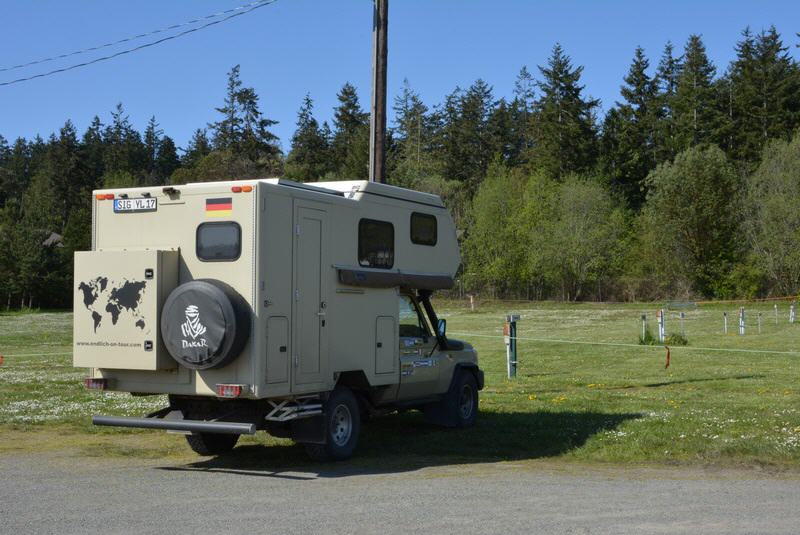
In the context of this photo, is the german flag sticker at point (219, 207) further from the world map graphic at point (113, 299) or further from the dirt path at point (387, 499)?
the dirt path at point (387, 499)

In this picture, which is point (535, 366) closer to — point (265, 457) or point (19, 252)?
point (265, 457)

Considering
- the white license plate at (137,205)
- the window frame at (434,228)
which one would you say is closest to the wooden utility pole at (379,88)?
the window frame at (434,228)

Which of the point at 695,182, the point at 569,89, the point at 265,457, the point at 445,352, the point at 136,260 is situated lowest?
the point at 265,457

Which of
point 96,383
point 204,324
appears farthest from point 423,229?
point 96,383

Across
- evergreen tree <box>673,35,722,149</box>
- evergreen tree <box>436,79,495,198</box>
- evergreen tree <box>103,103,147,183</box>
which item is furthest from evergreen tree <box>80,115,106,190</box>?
evergreen tree <box>673,35,722,149</box>

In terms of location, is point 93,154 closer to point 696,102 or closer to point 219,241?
point 696,102

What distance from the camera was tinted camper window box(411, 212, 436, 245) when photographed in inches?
511

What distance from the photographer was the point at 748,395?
17688 millimetres

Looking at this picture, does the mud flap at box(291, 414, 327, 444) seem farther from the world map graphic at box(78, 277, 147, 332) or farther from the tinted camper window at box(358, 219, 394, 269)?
the world map graphic at box(78, 277, 147, 332)

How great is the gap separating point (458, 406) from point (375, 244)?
3236 mm

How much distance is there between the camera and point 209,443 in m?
12.1

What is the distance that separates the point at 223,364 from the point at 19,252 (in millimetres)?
69914

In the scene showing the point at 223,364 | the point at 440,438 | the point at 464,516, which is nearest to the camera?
the point at 464,516

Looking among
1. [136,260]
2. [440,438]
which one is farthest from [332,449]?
[136,260]
